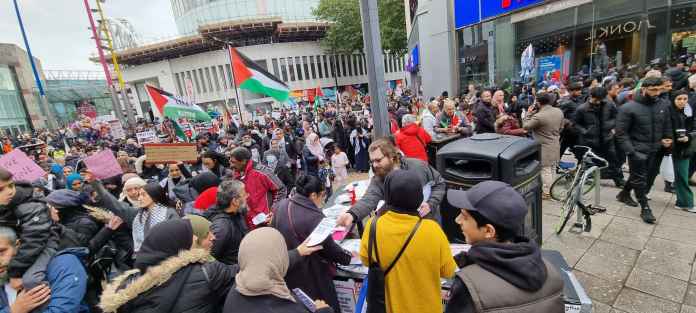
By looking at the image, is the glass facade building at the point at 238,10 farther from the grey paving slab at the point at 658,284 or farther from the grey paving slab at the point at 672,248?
the grey paving slab at the point at 658,284

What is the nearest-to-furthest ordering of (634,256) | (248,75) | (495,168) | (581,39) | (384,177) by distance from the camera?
(495,168) < (384,177) < (634,256) < (248,75) < (581,39)

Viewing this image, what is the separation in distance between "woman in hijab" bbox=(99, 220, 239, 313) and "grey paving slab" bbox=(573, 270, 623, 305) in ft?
11.2

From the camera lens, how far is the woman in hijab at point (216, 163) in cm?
478

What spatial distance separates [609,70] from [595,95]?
23.9 ft

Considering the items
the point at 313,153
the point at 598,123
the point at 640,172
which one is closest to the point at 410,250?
the point at 640,172

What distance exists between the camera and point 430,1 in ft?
49.1

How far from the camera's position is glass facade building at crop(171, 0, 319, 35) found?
4284 cm

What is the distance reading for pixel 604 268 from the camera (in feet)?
10.7

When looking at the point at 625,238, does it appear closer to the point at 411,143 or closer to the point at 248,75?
the point at 411,143

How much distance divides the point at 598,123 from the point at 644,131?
41.4 inches

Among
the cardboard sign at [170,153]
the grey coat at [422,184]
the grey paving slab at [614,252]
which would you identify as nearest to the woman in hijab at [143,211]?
the cardboard sign at [170,153]

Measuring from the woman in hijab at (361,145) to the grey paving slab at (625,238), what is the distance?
521 centimetres

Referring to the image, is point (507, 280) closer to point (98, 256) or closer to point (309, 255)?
point (309, 255)

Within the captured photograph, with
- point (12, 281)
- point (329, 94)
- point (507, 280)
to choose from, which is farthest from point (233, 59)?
point (329, 94)
